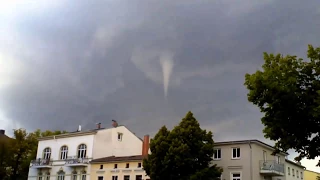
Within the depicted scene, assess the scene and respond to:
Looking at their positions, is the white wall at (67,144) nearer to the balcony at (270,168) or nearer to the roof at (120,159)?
the roof at (120,159)

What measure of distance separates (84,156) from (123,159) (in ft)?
29.1

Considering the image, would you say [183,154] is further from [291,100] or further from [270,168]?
[291,100]

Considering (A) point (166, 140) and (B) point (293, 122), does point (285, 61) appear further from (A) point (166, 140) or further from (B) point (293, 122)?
(A) point (166, 140)

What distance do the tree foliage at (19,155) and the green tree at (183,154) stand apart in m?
32.3

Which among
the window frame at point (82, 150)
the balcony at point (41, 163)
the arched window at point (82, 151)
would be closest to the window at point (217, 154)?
the window frame at point (82, 150)

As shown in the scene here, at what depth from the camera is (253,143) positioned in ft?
143

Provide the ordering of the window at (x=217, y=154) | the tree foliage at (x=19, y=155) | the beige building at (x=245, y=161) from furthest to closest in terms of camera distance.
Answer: the tree foliage at (x=19, y=155) → the window at (x=217, y=154) → the beige building at (x=245, y=161)

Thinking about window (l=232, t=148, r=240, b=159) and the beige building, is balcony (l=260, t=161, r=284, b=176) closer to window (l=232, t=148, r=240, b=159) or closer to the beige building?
the beige building

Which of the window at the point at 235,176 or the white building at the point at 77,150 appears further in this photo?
the white building at the point at 77,150

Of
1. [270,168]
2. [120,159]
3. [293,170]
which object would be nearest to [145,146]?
[120,159]

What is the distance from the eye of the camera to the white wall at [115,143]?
57500 millimetres

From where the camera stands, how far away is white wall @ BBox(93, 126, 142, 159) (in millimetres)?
57500

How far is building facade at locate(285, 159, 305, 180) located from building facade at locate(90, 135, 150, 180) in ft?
60.4

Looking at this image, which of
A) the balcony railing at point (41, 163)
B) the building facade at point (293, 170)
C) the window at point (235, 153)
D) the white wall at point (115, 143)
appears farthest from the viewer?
the balcony railing at point (41, 163)
